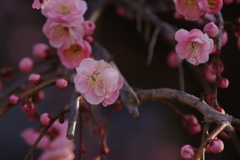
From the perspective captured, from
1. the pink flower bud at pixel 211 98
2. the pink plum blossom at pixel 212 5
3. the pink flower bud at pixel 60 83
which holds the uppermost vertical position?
the pink plum blossom at pixel 212 5

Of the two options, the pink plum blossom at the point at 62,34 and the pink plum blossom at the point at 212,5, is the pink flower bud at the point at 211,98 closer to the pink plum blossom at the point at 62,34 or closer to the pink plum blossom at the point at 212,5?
the pink plum blossom at the point at 212,5

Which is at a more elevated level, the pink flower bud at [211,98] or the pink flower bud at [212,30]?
the pink flower bud at [212,30]

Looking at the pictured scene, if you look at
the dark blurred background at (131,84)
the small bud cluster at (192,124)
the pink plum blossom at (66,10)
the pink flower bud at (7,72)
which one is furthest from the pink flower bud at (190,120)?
the dark blurred background at (131,84)

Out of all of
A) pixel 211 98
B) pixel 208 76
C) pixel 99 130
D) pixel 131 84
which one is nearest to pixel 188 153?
pixel 211 98

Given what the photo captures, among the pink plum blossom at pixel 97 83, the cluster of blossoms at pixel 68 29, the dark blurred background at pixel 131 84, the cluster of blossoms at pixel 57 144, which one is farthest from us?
the dark blurred background at pixel 131 84

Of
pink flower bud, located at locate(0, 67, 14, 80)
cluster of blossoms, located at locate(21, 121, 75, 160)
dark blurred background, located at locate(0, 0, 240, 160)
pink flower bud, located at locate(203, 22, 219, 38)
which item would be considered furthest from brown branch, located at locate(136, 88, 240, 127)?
dark blurred background, located at locate(0, 0, 240, 160)

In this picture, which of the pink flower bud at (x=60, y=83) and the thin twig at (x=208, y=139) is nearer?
the thin twig at (x=208, y=139)

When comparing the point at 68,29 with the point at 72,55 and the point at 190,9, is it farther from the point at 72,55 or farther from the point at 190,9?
the point at 190,9
